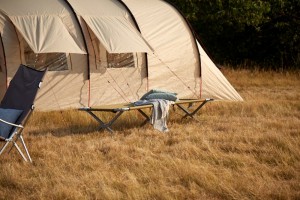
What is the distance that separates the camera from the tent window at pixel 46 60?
32.4 ft

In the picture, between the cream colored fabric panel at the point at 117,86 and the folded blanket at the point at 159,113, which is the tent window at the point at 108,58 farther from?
the folded blanket at the point at 159,113

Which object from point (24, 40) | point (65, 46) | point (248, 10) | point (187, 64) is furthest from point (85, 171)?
point (248, 10)

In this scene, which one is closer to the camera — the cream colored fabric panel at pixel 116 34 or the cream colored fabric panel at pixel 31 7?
the cream colored fabric panel at pixel 116 34

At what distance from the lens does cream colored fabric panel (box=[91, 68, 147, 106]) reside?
10.4 metres

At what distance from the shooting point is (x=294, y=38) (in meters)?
19.3

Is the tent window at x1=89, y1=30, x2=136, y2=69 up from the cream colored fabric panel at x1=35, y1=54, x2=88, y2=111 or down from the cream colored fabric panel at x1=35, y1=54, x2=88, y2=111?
up

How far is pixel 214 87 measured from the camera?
11695mm

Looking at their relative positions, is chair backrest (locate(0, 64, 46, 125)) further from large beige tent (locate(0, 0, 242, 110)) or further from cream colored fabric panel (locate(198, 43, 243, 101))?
cream colored fabric panel (locate(198, 43, 243, 101))

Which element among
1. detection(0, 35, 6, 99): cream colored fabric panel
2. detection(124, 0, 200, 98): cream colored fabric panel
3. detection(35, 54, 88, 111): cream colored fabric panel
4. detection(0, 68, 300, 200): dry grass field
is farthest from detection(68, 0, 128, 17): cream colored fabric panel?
detection(0, 68, 300, 200): dry grass field

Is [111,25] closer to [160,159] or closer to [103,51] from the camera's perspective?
[103,51]

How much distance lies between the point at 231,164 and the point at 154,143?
1.45 m

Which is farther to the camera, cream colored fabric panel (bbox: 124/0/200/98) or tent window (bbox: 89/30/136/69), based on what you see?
cream colored fabric panel (bbox: 124/0/200/98)

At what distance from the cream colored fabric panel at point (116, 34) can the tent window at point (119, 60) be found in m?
0.62

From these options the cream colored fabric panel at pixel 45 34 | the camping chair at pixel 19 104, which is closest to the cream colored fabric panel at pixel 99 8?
the cream colored fabric panel at pixel 45 34
